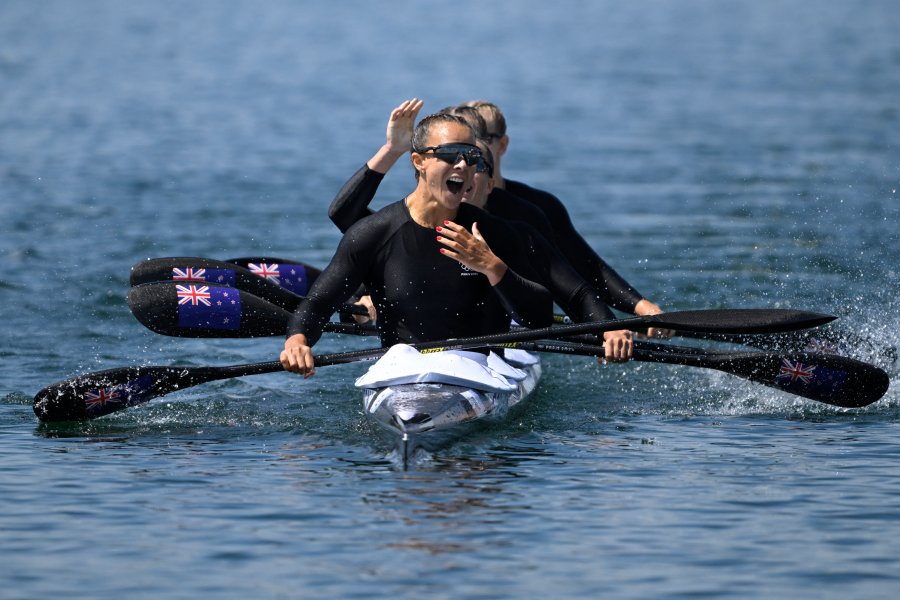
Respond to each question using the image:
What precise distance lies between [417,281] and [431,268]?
0.40 feet

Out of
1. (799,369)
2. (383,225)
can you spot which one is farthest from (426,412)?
(799,369)

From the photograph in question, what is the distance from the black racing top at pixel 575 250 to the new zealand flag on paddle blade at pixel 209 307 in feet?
7.72

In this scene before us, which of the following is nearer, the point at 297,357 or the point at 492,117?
the point at 297,357

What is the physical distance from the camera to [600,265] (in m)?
12.2

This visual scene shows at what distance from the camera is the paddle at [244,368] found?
32.5ft

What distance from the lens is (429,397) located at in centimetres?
938

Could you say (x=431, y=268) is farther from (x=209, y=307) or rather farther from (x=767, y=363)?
(x=767, y=363)

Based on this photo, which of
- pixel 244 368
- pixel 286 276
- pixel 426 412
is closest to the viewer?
pixel 426 412

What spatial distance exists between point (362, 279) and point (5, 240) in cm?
1051

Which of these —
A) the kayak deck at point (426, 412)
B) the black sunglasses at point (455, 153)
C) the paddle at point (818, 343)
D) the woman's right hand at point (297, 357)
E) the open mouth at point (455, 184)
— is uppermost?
the black sunglasses at point (455, 153)

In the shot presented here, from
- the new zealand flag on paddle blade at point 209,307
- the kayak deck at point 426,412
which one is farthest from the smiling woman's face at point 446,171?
the new zealand flag on paddle blade at point 209,307

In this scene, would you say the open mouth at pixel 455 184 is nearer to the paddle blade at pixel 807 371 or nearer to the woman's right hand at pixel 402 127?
the woman's right hand at pixel 402 127

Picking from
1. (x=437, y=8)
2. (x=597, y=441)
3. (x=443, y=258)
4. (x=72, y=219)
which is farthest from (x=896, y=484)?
(x=437, y=8)

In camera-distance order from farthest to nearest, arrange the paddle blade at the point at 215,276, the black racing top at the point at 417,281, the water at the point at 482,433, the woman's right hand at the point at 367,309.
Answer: the woman's right hand at the point at 367,309, the paddle blade at the point at 215,276, the black racing top at the point at 417,281, the water at the point at 482,433
